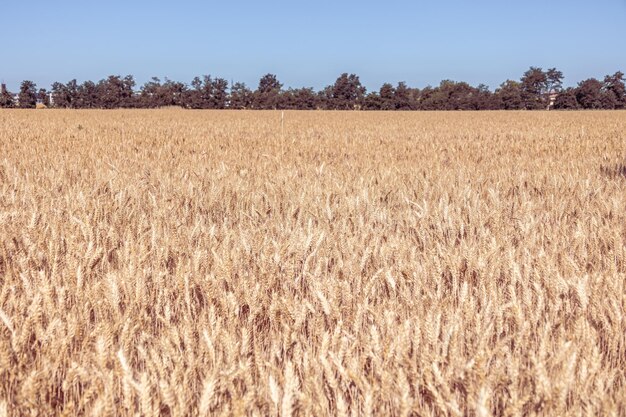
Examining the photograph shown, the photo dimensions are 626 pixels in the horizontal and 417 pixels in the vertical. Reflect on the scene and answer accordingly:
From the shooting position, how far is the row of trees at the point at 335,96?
168ft

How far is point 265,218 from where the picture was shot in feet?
9.34

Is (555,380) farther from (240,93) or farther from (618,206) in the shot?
(240,93)

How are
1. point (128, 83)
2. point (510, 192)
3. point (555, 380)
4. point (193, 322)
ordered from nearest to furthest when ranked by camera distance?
point (555, 380), point (193, 322), point (510, 192), point (128, 83)

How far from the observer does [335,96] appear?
54.1 m

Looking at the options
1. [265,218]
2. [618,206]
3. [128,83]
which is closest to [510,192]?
[618,206]

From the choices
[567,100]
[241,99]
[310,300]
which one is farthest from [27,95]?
[310,300]

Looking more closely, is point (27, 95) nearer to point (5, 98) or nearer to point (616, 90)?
point (5, 98)

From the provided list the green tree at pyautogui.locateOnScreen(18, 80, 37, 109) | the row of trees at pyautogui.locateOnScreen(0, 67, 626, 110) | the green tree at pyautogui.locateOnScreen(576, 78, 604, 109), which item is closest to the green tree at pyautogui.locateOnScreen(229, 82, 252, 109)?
the row of trees at pyautogui.locateOnScreen(0, 67, 626, 110)

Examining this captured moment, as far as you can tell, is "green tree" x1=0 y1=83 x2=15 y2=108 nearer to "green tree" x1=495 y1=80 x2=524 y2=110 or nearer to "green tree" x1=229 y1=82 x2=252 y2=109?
"green tree" x1=229 y1=82 x2=252 y2=109

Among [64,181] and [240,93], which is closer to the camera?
[64,181]

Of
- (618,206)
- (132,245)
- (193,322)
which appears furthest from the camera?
(618,206)

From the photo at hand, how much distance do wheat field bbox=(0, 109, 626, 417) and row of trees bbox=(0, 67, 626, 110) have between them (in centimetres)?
4852

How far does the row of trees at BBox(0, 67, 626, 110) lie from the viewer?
51.2 metres

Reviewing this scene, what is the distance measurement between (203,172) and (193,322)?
2.99 metres
